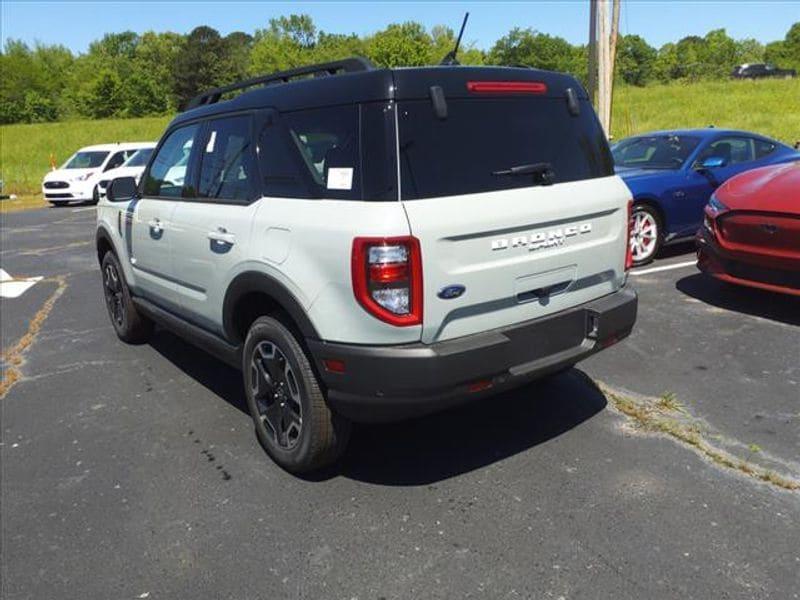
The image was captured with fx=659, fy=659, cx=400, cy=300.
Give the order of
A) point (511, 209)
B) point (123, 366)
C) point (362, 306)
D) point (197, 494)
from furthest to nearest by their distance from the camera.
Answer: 1. point (123, 366)
2. point (197, 494)
3. point (511, 209)
4. point (362, 306)

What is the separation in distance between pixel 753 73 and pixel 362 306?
243ft

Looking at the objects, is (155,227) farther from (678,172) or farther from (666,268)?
(678,172)

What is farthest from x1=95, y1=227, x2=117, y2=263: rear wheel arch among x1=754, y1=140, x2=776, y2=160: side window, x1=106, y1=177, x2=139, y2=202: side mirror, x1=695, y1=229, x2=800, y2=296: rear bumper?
x1=754, y1=140, x2=776, y2=160: side window

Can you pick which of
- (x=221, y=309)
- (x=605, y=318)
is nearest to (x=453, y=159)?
(x=605, y=318)

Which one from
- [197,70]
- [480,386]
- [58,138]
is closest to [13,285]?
[480,386]

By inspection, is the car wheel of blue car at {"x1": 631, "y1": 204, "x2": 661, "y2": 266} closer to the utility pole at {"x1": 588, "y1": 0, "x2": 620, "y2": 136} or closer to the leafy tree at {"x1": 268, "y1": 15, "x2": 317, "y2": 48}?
the utility pole at {"x1": 588, "y1": 0, "x2": 620, "y2": 136}

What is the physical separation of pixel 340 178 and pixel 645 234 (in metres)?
5.50

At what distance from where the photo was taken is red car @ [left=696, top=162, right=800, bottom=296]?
5027mm

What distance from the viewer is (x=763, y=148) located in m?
8.37

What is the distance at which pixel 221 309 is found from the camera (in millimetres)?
3555

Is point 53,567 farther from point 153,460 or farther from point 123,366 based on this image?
point 123,366

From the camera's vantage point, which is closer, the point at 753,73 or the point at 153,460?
the point at 153,460

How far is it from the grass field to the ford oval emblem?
26506mm

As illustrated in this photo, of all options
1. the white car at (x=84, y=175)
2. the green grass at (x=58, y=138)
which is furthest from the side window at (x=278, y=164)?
the green grass at (x=58, y=138)
